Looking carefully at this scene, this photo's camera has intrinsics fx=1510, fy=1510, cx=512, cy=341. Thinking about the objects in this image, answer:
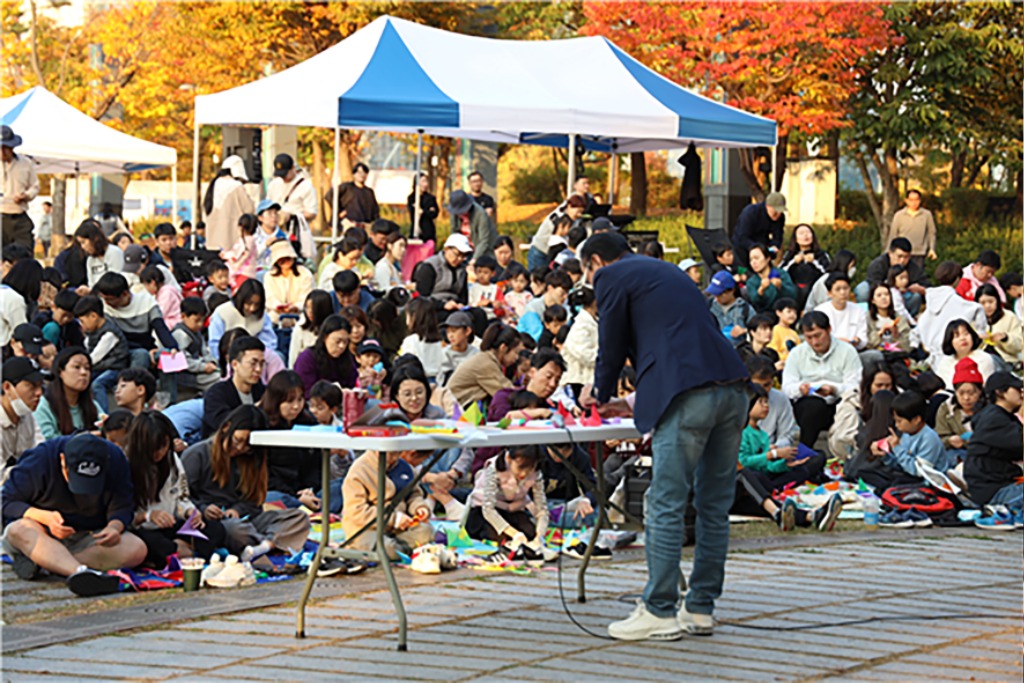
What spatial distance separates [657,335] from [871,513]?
3.85m

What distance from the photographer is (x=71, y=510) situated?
733 cm

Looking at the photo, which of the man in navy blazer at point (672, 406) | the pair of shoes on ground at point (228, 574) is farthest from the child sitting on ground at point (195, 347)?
the man in navy blazer at point (672, 406)

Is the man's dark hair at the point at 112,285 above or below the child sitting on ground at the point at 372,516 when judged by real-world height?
above

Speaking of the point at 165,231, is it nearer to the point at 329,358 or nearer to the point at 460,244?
the point at 460,244

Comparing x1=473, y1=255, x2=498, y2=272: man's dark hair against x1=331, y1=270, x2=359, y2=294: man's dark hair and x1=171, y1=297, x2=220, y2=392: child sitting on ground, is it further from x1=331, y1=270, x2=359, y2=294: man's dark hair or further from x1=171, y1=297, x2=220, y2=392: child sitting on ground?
x1=171, y1=297, x2=220, y2=392: child sitting on ground

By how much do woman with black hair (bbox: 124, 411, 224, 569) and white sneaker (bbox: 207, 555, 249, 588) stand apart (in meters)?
0.41

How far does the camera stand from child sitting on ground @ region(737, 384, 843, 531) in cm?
931

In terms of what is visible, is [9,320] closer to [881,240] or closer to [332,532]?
[332,532]

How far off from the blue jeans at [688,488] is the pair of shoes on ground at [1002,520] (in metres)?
3.62

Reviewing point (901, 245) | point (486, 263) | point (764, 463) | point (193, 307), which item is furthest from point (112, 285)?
point (901, 245)

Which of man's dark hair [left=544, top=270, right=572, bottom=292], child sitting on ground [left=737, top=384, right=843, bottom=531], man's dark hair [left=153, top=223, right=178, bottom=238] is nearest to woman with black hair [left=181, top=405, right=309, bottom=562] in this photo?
child sitting on ground [left=737, top=384, right=843, bottom=531]

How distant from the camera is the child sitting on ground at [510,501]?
8211 mm

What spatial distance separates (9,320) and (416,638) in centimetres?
574

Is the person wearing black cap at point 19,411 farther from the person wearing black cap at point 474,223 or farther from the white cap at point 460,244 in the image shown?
the person wearing black cap at point 474,223
